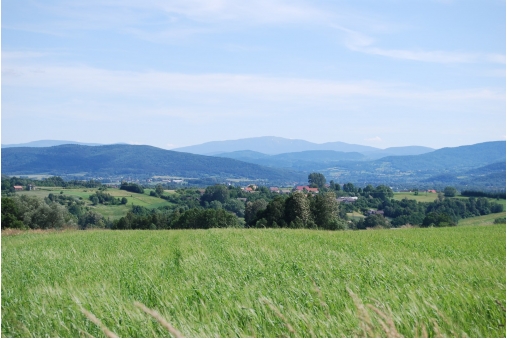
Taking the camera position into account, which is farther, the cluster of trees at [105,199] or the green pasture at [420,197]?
the cluster of trees at [105,199]

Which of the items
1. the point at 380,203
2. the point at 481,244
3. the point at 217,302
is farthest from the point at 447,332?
the point at 380,203

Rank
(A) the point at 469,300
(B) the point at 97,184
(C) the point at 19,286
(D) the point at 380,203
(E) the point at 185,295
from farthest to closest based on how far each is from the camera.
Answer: (B) the point at 97,184 → (D) the point at 380,203 → (C) the point at 19,286 → (E) the point at 185,295 → (A) the point at 469,300

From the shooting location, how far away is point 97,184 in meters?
137

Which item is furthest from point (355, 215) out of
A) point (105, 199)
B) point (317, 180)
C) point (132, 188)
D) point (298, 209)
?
point (132, 188)

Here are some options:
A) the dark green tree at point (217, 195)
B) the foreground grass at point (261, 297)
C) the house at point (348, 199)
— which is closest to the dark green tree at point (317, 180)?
the house at point (348, 199)

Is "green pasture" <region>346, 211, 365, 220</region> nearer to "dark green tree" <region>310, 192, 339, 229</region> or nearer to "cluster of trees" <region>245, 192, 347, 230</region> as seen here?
"dark green tree" <region>310, 192, 339, 229</region>

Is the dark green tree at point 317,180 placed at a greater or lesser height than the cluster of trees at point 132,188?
greater

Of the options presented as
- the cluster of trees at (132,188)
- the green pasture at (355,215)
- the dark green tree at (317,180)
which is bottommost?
the green pasture at (355,215)

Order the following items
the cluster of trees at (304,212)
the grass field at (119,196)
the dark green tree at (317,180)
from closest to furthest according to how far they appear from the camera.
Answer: the cluster of trees at (304,212), the grass field at (119,196), the dark green tree at (317,180)

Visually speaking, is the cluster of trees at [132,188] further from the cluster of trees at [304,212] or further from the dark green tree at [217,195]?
the cluster of trees at [304,212]

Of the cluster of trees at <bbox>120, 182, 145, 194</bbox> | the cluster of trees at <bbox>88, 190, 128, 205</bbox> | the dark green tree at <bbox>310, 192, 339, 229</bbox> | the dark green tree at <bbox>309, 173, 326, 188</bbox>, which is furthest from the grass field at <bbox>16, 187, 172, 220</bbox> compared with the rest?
the dark green tree at <bbox>310, 192, 339, 229</bbox>

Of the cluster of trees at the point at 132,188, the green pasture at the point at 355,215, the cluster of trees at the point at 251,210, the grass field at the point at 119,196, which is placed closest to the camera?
the cluster of trees at the point at 251,210

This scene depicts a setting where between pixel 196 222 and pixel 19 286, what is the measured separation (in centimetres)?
3827

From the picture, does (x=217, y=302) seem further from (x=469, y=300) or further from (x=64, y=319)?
(x=469, y=300)
